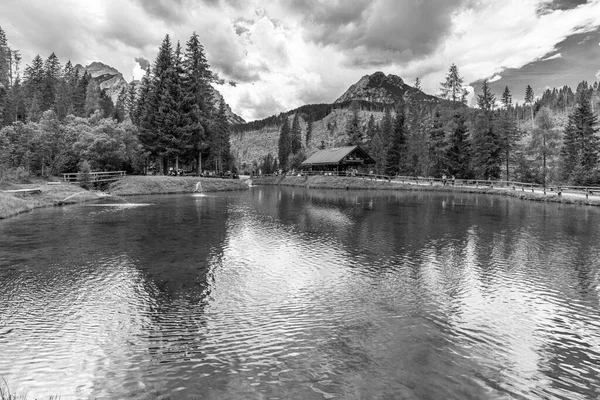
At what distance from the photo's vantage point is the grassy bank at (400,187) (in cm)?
4000

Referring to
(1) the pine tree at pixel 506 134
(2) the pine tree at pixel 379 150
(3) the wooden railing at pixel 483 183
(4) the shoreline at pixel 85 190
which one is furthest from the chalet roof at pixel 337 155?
(1) the pine tree at pixel 506 134

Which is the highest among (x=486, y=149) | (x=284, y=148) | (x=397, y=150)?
(x=284, y=148)

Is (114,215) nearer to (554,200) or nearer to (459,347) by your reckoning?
(459,347)

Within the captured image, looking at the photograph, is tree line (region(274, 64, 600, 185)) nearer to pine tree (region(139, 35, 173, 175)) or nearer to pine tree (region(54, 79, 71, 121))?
pine tree (region(139, 35, 173, 175))

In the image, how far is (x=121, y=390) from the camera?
604 centimetres

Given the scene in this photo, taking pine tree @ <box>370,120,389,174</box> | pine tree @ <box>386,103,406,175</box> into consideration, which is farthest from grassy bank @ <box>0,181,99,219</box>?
pine tree @ <box>370,120,389,174</box>

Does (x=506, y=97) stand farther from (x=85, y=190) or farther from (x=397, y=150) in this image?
(x=85, y=190)

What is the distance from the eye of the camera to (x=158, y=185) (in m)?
49.4

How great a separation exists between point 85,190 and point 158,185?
1061cm

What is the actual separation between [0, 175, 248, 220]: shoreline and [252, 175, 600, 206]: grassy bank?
24.9 meters

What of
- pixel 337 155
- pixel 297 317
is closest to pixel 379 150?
pixel 337 155

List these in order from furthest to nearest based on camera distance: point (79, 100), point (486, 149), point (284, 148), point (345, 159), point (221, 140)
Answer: point (284, 148) < point (79, 100) < point (345, 159) < point (221, 140) < point (486, 149)

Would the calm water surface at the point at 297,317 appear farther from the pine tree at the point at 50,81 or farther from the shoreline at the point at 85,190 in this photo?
the pine tree at the point at 50,81

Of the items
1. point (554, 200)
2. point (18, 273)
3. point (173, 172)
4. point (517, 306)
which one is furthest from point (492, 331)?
point (173, 172)
